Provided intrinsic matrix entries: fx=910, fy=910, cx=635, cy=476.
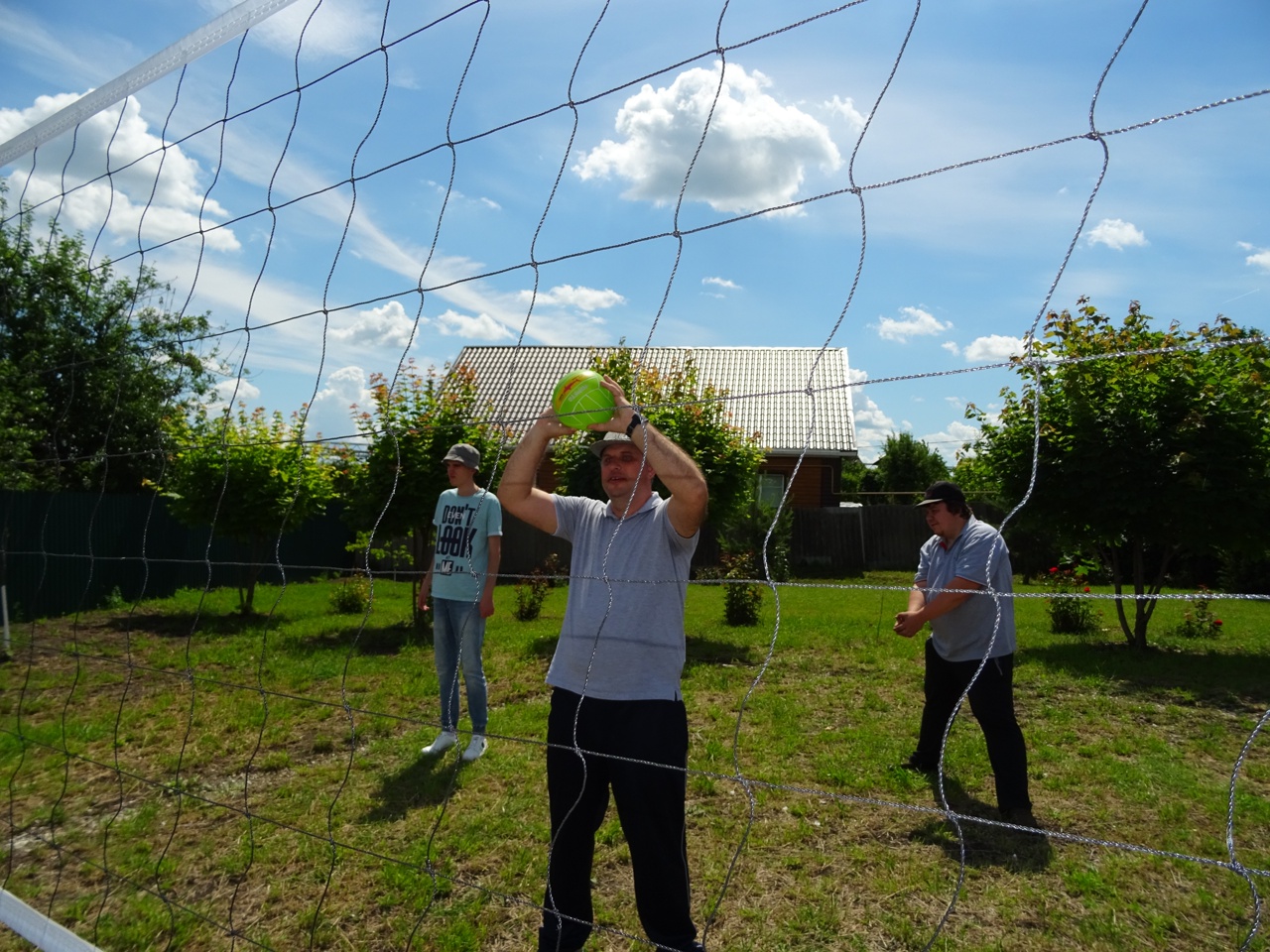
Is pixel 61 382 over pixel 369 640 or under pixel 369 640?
over

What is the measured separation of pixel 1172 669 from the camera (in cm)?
689

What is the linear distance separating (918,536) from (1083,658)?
3.82 m

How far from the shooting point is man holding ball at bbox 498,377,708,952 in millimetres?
2162

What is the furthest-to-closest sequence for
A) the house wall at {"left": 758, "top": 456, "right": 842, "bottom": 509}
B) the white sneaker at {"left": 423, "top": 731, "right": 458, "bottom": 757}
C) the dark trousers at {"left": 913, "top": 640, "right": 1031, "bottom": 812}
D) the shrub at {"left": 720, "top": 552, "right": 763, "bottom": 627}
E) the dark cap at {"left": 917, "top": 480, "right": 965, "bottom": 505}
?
the shrub at {"left": 720, "top": 552, "right": 763, "bottom": 627}, the house wall at {"left": 758, "top": 456, "right": 842, "bottom": 509}, the white sneaker at {"left": 423, "top": 731, "right": 458, "bottom": 757}, the dark trousers at {"left": 913, "top": 640, "right": 1031, "bottom": 812}, the dark cap at {"left": 917, "top": 480, "right": 965, "bottom": 505}

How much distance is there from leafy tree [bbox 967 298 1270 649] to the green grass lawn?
1.06m

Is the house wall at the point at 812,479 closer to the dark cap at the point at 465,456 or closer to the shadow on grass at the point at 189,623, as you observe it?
the dark cap at the point at 465,456

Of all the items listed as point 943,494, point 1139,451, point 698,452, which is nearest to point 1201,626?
point 1139,451

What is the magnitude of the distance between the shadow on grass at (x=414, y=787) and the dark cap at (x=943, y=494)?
2.15 meters

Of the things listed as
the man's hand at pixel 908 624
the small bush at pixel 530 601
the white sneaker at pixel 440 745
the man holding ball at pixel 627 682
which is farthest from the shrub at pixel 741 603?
the man holding ball at pixel 627 682

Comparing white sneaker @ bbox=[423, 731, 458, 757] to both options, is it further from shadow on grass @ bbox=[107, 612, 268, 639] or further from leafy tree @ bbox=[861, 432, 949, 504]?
shadow on grass @ bbox=[107, 612, 268, 639]

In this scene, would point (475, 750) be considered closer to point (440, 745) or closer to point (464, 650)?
point (440, 745)

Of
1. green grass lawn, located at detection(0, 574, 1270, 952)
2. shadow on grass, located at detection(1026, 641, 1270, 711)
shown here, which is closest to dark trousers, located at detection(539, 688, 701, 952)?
green grass lawn, located at detection(0, 574, 1270, 952)

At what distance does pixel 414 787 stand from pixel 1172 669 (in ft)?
19.0

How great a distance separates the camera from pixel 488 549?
4168mm
